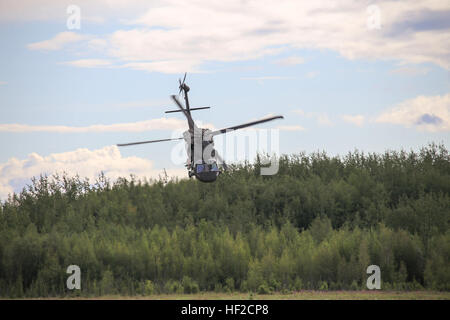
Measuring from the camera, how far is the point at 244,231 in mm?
35812

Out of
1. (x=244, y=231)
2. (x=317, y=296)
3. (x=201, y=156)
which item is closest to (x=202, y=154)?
(x=201, y=156)

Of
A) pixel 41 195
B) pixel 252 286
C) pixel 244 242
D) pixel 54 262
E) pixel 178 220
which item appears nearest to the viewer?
pixel 252 286

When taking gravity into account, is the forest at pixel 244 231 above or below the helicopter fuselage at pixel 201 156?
below

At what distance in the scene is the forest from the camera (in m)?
28.1

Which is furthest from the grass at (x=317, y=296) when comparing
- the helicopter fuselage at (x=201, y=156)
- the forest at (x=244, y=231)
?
the helicopter fuselage at (x=201, y=156)

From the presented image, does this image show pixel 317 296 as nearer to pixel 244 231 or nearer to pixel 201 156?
pixel 201 156

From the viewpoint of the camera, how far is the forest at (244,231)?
28141 mm

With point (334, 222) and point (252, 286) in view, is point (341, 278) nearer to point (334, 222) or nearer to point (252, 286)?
point (252, 286)

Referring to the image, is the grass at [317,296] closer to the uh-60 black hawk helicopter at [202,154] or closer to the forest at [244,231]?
the forest at [244,231]

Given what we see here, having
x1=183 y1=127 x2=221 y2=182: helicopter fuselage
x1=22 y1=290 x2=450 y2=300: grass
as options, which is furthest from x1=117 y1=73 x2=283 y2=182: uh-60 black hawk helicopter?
x1=22 y1=290 x2=450 y2=300: grass

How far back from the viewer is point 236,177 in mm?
42812

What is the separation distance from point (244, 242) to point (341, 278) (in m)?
5.94

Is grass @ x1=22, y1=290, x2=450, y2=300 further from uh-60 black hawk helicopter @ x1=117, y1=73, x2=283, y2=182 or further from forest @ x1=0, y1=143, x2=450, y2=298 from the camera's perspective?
uh-60 black hawk helicopter @ x1=117, y1=73, x2=283, y2=182
